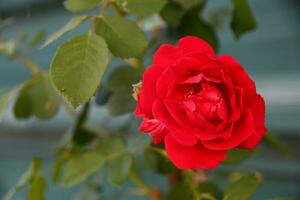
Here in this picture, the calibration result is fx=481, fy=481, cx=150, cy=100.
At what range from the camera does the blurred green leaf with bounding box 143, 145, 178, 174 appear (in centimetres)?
70

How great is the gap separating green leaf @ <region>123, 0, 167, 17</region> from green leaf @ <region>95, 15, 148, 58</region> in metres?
0.03

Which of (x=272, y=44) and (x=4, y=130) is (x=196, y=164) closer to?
(x=272, y=44)

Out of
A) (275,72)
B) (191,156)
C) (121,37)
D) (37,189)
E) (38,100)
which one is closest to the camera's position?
(191,156)

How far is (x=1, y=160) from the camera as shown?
2.24 metres

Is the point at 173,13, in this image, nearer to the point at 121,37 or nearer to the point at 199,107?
the point at 121,37

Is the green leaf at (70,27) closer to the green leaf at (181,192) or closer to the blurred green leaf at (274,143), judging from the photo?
the green leaf at (181,192)

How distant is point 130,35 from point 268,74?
2.93 feet

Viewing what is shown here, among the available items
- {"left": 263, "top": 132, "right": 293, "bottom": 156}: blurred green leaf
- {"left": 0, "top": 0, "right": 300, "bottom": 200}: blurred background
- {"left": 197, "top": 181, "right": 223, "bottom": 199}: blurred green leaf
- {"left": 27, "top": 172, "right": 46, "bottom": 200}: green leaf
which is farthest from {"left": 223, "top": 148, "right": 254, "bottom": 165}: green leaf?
{"left": 0, "top": 0, "right": 300, "bottom": 200}: blurred background

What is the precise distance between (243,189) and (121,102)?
23 cm

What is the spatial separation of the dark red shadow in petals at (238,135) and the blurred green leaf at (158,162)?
11.4 inches

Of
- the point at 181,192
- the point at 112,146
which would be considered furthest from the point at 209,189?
the point at 112,146

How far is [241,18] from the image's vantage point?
65 cm

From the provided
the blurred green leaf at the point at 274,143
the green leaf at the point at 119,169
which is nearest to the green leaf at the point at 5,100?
the green leaf at the point at 119,169

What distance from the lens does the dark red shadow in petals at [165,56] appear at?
43 cm
